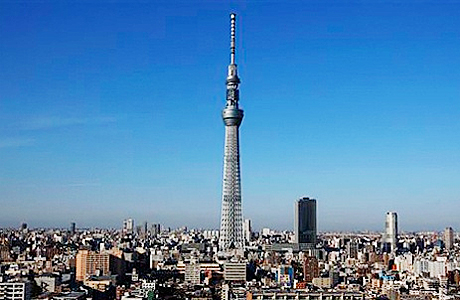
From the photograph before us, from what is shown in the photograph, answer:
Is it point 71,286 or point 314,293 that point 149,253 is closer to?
point 71,286

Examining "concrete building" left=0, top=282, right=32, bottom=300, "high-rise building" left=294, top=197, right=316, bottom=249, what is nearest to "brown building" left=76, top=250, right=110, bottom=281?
"concrete building" left=0, top=282, right=32, bottom=300

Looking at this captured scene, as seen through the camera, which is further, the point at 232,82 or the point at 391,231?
the point at 391,231

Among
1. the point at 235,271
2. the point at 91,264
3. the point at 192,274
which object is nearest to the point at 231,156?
the point at 235,271

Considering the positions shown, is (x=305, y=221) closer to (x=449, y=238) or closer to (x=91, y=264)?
(x=449, y=238)

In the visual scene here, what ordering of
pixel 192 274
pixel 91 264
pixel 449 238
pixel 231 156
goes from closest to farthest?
pixel 192 274
pixel 91 264
pixel 231 156
pixel 449 238

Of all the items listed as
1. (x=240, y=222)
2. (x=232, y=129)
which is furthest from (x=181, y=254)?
(x=232, y=129)

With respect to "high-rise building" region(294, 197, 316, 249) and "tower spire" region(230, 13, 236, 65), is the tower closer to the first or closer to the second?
"tower spire" region(230, 13, 236, 65)
